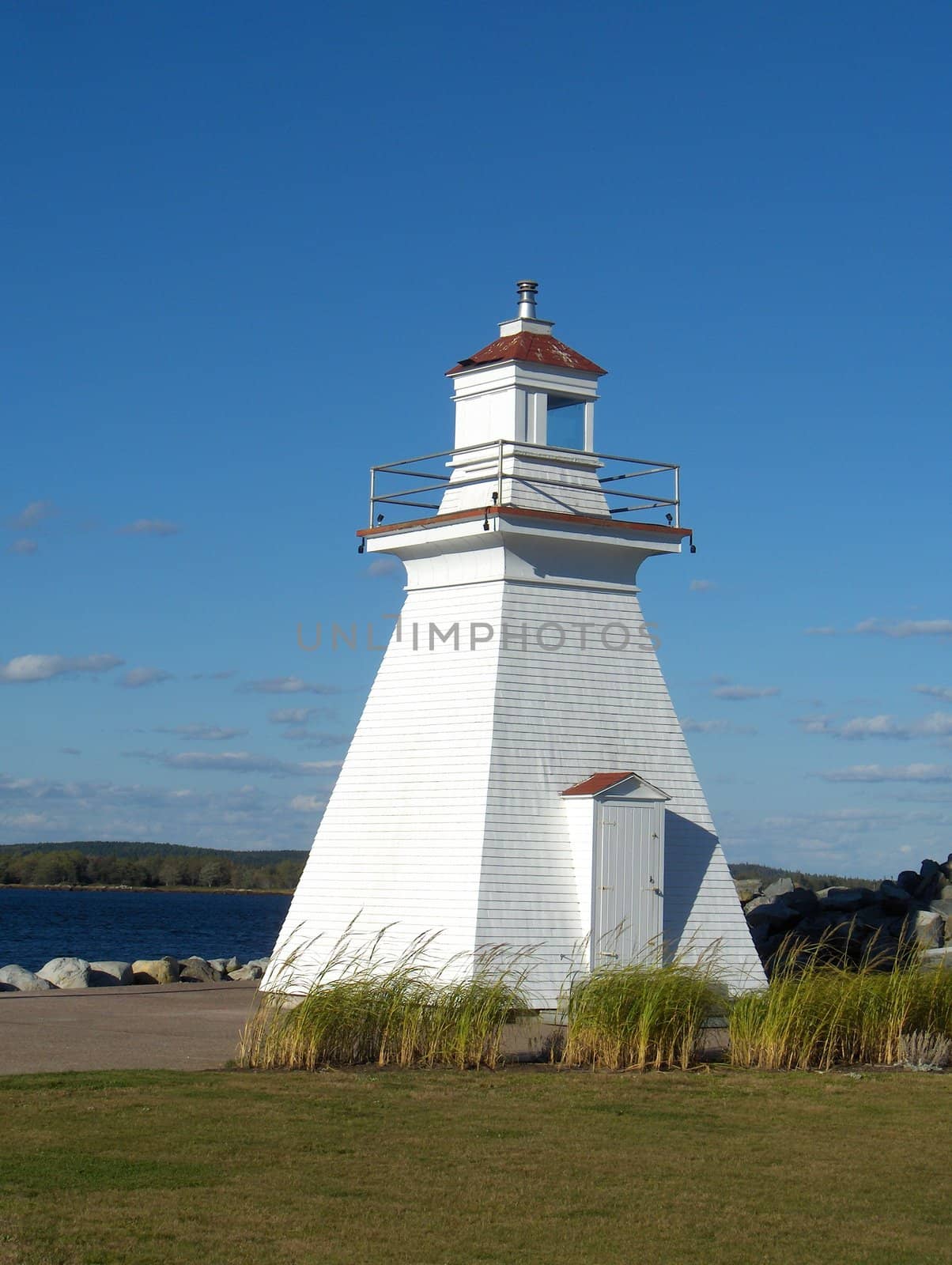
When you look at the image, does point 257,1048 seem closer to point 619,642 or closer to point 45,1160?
point 45,1160

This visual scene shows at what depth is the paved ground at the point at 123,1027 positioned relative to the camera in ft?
46.2

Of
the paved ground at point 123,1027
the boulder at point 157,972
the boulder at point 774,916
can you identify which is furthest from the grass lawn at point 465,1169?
the boulder at point 774,916

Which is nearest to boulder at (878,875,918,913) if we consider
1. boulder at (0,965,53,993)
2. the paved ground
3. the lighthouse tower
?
the lighthouse tower

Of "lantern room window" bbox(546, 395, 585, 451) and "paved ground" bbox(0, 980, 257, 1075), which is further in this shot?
"lantern room window" bbox(546, 395, 585, 451)

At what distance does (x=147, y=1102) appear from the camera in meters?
11.6

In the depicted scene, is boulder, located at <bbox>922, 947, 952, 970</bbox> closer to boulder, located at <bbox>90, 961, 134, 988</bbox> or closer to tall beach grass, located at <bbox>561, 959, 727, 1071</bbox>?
tall beach grass, located at <bbox>561, 959, 727, 1071</bbox>

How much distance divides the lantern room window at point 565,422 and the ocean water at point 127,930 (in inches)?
1112

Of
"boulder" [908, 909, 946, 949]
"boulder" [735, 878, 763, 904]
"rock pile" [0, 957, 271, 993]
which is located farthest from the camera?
"boulder" [735, 878, 763, 904]

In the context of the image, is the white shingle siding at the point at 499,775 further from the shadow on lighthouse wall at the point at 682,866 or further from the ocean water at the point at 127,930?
the ocean water at the point at 127,930

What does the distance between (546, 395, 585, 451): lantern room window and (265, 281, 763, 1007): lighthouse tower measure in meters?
0.02

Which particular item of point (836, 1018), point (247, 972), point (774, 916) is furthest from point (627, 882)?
point (774, 916)

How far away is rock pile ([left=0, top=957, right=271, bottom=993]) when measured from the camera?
23203 millimetres

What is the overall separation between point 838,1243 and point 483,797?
34.8 feet

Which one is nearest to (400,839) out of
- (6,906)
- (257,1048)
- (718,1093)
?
(257,1048)
